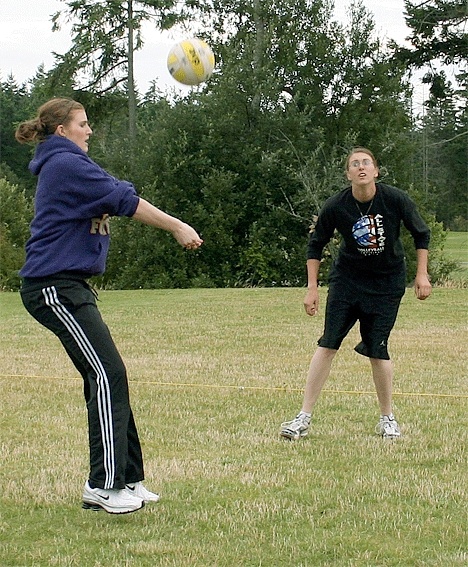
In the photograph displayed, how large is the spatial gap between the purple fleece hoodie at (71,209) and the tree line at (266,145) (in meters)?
20.2

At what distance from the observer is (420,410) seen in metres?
6.98

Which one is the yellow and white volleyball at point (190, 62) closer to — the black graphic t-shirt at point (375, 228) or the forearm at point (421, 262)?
the black graphic t-shirt at point (375, 228)

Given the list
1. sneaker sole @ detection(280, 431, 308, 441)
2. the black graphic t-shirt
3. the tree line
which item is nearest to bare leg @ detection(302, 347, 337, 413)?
sneaker sole @ detection(280, 431, 308, 441)

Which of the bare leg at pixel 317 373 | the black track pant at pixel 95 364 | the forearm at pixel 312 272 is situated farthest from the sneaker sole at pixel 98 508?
the forearm at pixel 312 272

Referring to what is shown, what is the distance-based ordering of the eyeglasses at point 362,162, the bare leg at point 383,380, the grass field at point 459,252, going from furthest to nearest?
the grass field at point 459,252 → the bare leg at point 383,380 → the eyeglasses at point 362,162

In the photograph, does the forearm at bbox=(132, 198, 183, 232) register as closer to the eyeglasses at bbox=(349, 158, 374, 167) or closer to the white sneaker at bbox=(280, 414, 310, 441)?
the eyeglasses at bbox=(349, 158, 374, 167)

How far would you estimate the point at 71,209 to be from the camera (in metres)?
4.21

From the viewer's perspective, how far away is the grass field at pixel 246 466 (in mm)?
3871

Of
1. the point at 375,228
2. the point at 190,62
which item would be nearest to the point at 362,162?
the point at 375,228

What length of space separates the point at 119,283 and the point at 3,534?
21710mm

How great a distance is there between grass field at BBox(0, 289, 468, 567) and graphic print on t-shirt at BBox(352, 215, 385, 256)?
49.8 inches

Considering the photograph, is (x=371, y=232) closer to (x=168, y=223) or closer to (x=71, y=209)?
(x=168, y=223)

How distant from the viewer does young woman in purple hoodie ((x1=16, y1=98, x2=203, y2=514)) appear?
4.19m

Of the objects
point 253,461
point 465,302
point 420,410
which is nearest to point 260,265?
point 465,302
